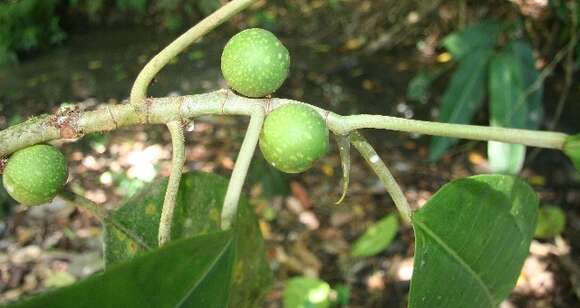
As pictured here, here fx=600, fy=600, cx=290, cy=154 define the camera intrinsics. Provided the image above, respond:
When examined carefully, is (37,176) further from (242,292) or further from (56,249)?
(56,249)

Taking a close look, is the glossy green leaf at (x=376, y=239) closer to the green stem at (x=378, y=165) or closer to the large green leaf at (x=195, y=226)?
the large green leaf at (x=195, y=226)

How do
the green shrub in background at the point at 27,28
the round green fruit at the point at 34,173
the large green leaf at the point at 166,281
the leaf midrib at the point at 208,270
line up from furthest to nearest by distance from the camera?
the green shrub in background at the point at 27,28
the round green fruit at the point at 34,173
the leaf midrib at the point at 208,270
the large green leaf at the point at 166,281

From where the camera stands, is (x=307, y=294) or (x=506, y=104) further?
(x=506, y=104)

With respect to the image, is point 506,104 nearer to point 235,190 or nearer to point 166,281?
point 235,190

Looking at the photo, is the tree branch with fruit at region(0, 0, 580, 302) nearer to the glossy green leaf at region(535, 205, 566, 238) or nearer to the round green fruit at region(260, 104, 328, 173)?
the round green fruit at region(260, 104, 328, 173)

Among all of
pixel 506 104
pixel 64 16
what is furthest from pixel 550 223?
pixel 64 16

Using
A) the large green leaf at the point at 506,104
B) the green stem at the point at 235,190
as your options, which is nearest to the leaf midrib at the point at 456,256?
the green stem at the point at 235,190
